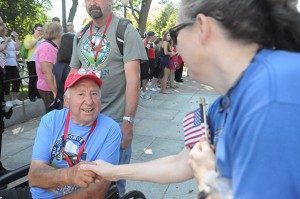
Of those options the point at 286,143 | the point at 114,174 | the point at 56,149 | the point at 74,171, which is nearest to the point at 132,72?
the point at 56,149

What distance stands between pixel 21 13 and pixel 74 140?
12420mm

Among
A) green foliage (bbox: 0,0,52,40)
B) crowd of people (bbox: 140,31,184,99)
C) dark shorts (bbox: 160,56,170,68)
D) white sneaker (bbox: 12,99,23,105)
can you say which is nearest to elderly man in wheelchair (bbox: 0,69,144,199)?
white sneaker (bbox: 12,99,23,105)

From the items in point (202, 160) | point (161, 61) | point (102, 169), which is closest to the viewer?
point (202, 160)

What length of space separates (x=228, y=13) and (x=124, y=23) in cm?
193

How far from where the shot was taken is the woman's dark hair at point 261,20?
960 millimetres

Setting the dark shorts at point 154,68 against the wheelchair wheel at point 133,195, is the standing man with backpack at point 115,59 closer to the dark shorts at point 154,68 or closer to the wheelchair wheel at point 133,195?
the wheelchair wheel at point 133,195

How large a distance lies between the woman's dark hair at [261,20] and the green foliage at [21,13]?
12973mm

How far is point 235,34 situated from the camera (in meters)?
0.97

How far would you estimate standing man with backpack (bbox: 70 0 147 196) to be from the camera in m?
2.76

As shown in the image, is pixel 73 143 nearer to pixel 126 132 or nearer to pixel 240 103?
pixel 126 132

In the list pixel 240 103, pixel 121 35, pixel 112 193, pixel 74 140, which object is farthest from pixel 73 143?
pixel 240 103

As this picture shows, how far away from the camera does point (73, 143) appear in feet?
7.61

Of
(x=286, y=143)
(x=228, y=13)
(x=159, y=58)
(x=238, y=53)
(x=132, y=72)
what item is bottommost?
(x=159, y=58)

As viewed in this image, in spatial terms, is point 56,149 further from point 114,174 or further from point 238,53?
point 238,53
